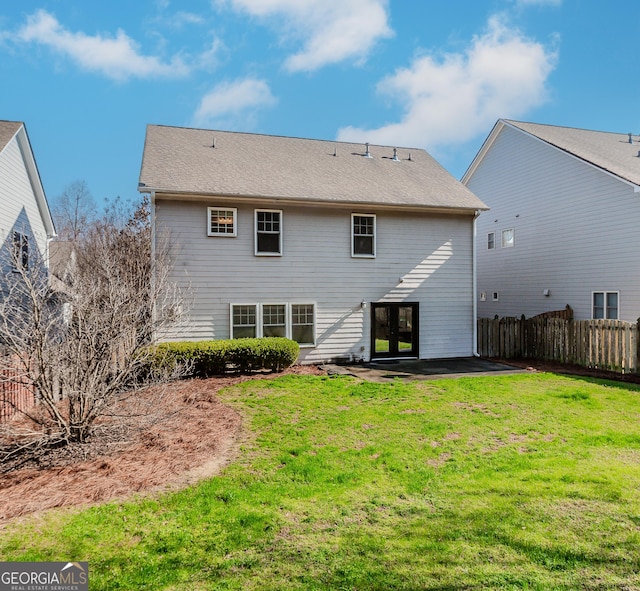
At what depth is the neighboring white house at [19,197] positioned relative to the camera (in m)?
12.6

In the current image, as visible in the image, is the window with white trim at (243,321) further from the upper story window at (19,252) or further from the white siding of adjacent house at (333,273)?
the upper story window at (19,252)

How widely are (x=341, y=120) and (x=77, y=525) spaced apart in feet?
78.3

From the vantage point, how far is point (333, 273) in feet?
39.0

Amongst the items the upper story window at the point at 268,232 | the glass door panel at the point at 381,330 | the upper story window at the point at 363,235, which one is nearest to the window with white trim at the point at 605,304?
the glass door panel at the point at 381,330

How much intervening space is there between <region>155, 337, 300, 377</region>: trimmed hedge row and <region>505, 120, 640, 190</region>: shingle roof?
11.9 metres

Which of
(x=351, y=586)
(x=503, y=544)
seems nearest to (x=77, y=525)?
(x=351, y=586)

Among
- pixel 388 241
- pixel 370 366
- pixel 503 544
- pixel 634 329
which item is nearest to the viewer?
pixel 503 544

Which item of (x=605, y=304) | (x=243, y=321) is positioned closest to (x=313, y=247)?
(x=243, y=321)

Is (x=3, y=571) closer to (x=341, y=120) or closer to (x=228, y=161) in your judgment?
(x=228, y=161)

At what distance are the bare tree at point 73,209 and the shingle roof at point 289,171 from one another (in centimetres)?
1800

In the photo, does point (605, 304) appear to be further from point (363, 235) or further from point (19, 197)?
point (19, 197)

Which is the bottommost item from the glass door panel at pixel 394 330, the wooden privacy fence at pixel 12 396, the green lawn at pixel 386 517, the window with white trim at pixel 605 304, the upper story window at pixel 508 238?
the green lawn at pixel 386 517

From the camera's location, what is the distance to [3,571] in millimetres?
2910

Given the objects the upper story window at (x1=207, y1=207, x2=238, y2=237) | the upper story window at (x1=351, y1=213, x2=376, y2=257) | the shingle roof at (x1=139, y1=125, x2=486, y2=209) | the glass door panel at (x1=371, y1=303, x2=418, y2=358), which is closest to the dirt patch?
the upper story window at (x1=207, y1=207, x2=238, y2=237)
